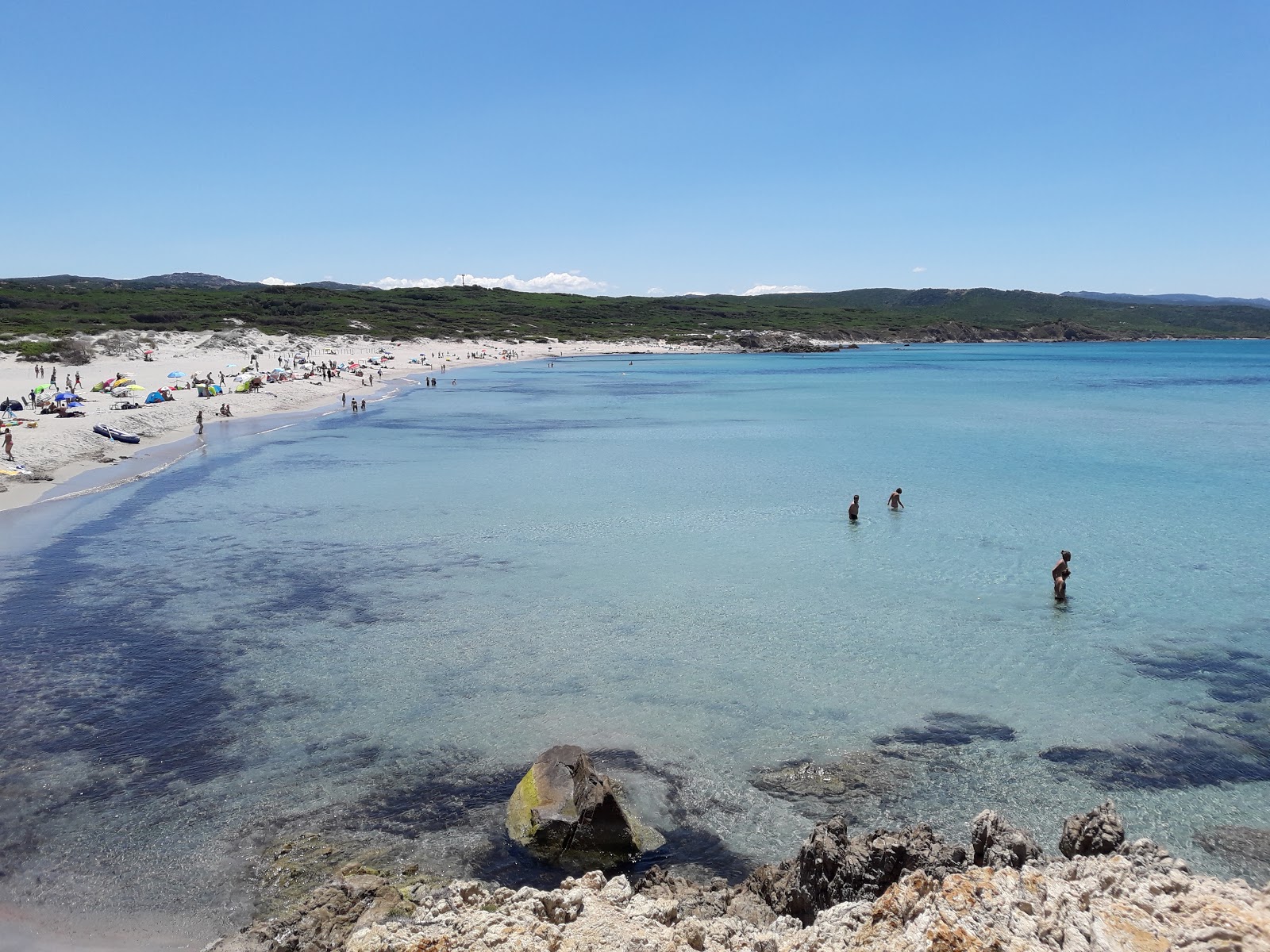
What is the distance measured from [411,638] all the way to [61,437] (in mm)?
32013

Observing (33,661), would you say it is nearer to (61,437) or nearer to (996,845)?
(996,845)

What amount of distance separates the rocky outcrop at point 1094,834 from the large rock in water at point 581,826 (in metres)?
4.68

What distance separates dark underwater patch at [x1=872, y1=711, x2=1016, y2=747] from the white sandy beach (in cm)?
2992

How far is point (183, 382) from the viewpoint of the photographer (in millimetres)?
68188

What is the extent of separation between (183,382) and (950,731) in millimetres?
69390

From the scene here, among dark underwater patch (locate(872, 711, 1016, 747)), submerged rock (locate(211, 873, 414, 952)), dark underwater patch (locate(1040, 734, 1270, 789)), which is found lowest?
dark underwater patch (locate(872, 711, 1016, 747))

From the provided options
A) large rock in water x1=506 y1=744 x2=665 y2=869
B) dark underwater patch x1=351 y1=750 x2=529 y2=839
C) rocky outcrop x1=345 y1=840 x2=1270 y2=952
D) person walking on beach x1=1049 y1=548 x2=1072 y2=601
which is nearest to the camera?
rocky outcrop x1=345 y1=840 x2=1270 y2=952

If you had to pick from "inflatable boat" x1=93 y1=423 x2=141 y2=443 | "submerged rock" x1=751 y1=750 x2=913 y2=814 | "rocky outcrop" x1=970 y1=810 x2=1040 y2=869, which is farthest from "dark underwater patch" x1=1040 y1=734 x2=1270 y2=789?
"inflatable boat" x1=93 y1=423 x2=141 y2=443


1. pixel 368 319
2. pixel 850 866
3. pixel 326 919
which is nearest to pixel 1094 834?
pixel 850 866

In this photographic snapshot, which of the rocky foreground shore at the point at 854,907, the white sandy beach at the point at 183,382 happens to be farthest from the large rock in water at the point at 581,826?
the white sandy beach at the point at 183,382

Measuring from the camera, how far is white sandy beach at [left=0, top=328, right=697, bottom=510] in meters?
37.5

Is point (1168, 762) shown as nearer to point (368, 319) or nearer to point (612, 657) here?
point (612, 657)

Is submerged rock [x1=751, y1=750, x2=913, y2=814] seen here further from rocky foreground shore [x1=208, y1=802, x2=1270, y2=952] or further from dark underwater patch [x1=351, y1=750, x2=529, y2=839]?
dark underwater patch [x1=351, y1=750, x2=529, y2=839]

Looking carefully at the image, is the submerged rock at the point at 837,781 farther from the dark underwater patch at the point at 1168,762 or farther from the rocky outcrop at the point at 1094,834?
the rocky outcrop at the point at 1094,834
